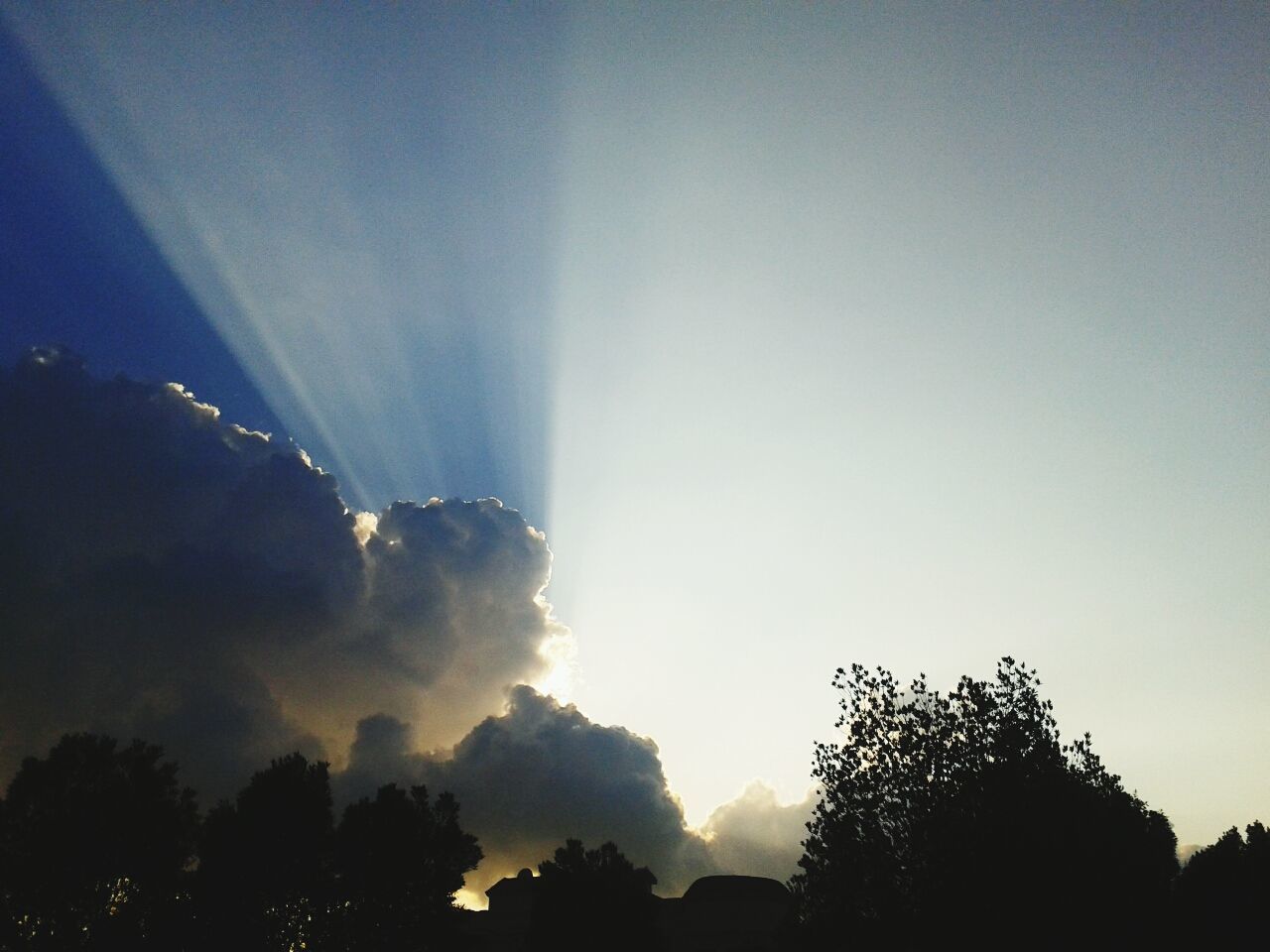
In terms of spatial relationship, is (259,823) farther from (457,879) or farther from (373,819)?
(457,879)

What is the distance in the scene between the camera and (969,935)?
27766 mm

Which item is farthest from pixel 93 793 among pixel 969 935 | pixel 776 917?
pixel 776 917

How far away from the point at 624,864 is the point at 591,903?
454 centimetres

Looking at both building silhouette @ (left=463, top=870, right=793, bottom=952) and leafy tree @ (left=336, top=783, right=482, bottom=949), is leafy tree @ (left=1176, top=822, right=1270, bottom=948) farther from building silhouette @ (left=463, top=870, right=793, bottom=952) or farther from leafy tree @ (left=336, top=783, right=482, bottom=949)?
building silhouette @ (left=463, top=870, right=793, bottom=952)

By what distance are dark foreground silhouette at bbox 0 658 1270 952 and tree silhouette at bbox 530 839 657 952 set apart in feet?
0.45

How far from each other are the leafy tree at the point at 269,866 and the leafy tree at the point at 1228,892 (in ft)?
166

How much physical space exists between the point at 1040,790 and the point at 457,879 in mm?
42489

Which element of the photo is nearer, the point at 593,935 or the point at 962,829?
the point at 962,829

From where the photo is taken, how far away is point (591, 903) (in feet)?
193

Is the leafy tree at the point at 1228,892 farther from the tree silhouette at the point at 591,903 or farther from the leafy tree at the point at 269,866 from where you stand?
the leafy tree at the point at 269,866

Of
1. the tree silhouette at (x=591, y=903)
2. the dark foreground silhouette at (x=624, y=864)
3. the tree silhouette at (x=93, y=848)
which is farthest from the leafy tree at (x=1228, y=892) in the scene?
the tree silhouette at (x=93, y=848)

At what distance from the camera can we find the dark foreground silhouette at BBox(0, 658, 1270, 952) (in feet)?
93.9

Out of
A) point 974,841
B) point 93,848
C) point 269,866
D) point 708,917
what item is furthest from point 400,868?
point 708,917

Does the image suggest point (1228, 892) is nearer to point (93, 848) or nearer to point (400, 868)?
point (400, 868)
